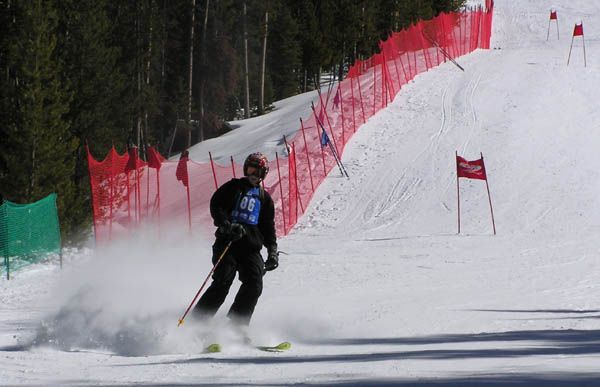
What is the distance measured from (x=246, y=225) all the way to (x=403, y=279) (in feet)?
19.3

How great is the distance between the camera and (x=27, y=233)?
17078 millimetres

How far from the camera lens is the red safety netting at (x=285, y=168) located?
64.3 feet

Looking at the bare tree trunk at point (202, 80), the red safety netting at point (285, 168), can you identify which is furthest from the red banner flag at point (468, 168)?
the bare tree trunk at point (202, 80)

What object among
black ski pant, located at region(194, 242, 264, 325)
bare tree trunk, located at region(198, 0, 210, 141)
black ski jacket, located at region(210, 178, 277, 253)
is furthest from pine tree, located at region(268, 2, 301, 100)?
black ski pant, located at region(194, 242, 264, 325)

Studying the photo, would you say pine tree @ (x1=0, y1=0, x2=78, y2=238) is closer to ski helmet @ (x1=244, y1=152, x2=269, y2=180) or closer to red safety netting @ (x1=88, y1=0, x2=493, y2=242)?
red safety netting @ (x1=88, y1=0, x2=493, y2=242)

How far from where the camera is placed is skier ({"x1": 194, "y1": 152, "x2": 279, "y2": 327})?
8164mm

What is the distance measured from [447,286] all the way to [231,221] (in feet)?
17.2

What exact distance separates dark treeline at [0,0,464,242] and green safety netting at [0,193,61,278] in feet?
22.3

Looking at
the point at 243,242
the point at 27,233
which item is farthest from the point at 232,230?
the point at 27,233

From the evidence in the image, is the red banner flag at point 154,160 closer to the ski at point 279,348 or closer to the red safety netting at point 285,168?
the red safety netting at point 285,168

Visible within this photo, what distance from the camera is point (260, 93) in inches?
1788

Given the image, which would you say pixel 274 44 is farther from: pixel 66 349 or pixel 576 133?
pixel 66 349

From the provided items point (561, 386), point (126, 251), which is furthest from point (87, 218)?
point (561, 386)

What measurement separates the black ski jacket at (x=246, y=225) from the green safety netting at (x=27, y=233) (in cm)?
879
